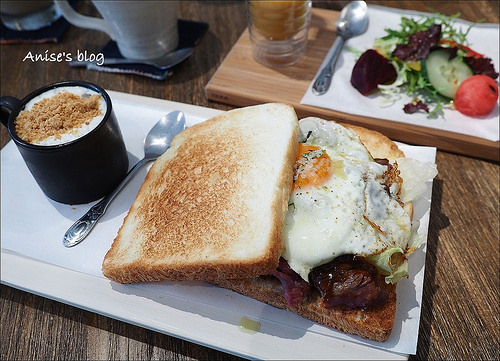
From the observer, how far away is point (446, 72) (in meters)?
2.52

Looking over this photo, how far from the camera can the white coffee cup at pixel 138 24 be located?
8.78ft

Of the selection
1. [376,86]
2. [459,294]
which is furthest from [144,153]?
[459,294]

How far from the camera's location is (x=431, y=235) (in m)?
1.99

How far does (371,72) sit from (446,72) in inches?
16.4

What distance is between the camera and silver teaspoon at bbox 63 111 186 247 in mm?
1862

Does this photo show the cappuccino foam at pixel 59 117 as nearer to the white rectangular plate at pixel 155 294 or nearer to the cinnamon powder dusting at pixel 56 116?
the cinnamon powder dusting at pixel 56 116

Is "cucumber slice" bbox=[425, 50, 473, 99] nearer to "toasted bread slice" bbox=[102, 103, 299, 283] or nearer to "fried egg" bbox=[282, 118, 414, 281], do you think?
"fried egg" bbox=[282, 118, 414, 281]

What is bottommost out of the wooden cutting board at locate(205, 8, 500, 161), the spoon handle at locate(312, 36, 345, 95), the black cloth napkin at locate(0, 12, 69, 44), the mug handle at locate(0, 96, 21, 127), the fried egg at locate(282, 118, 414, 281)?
the black cloth napkin at locate(0, 12, 69, 44)

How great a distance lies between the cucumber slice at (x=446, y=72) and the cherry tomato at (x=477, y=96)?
74 millimetres

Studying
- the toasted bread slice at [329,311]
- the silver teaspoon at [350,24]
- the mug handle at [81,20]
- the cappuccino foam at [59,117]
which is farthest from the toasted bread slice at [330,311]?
the mug handle at [81,20]

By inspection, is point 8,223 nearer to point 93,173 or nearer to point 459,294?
point 93,173

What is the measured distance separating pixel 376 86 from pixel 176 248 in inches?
62.8

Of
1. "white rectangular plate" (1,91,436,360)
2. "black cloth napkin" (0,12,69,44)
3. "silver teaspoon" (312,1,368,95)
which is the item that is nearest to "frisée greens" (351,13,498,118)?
"silver teaspoon" (312,1,368,95)

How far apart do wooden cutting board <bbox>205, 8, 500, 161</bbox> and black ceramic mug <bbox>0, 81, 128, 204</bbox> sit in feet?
3.00
